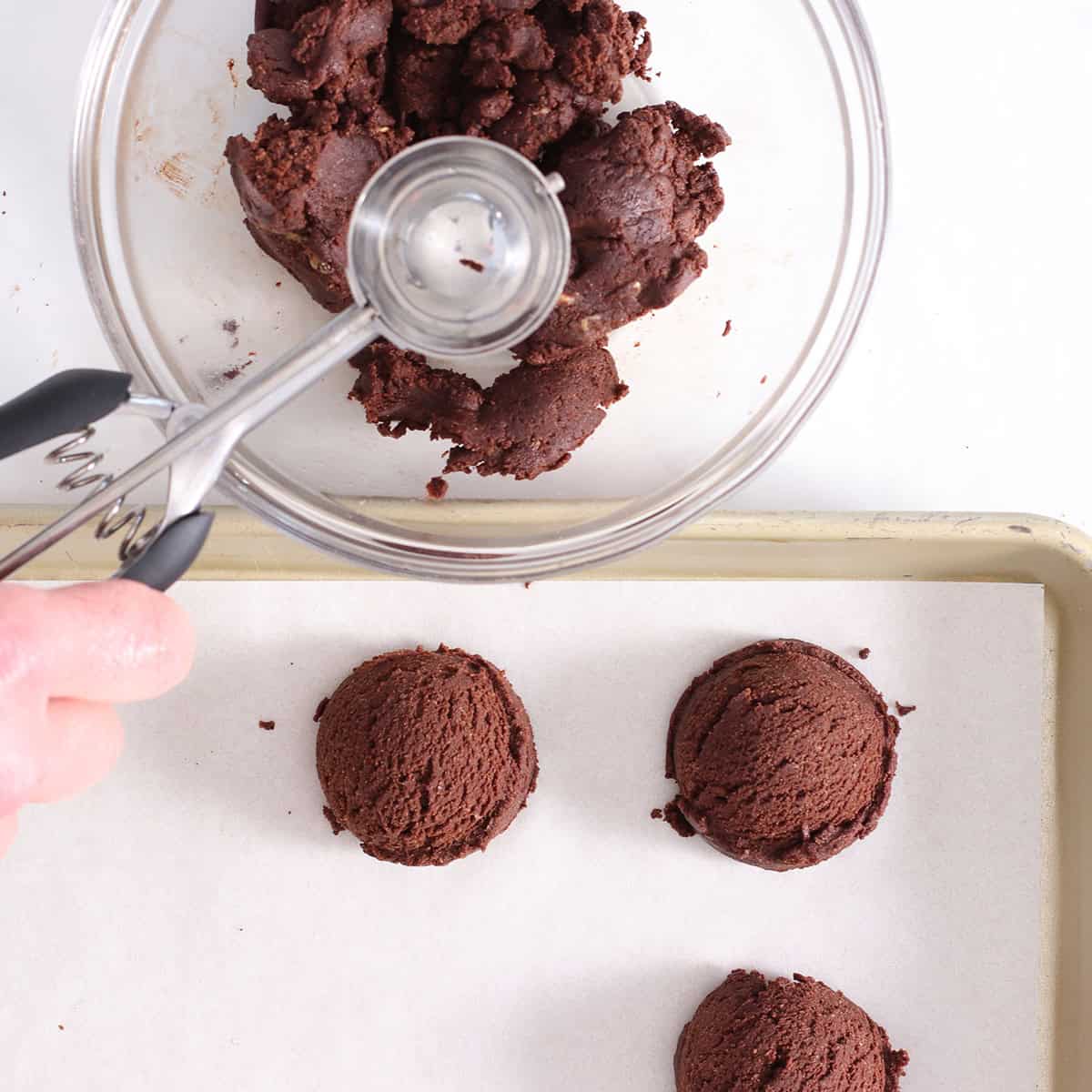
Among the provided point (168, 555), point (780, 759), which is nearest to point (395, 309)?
point (168, 555)

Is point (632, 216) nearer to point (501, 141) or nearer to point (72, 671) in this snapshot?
point (501, 141)

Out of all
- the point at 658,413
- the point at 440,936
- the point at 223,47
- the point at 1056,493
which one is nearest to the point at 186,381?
the point at 223,47

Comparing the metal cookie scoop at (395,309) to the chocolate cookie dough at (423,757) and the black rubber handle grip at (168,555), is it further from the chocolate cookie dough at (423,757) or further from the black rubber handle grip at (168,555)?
the chocolate cookie dough at (423,757)

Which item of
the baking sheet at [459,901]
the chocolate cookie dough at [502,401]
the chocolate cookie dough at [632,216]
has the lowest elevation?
the baking sheet at [459,901]

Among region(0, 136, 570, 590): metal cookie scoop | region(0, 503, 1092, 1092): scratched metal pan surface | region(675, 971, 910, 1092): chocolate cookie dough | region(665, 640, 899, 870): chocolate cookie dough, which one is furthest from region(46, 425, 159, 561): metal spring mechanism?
Answer: region(675, 971, 910, 1092): chocolate cookie dough

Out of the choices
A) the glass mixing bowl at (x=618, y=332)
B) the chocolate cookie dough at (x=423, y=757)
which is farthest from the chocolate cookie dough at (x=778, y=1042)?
the glass mixing bowl at (x=618, y=332)

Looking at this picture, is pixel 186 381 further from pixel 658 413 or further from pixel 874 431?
pixel 874 431
